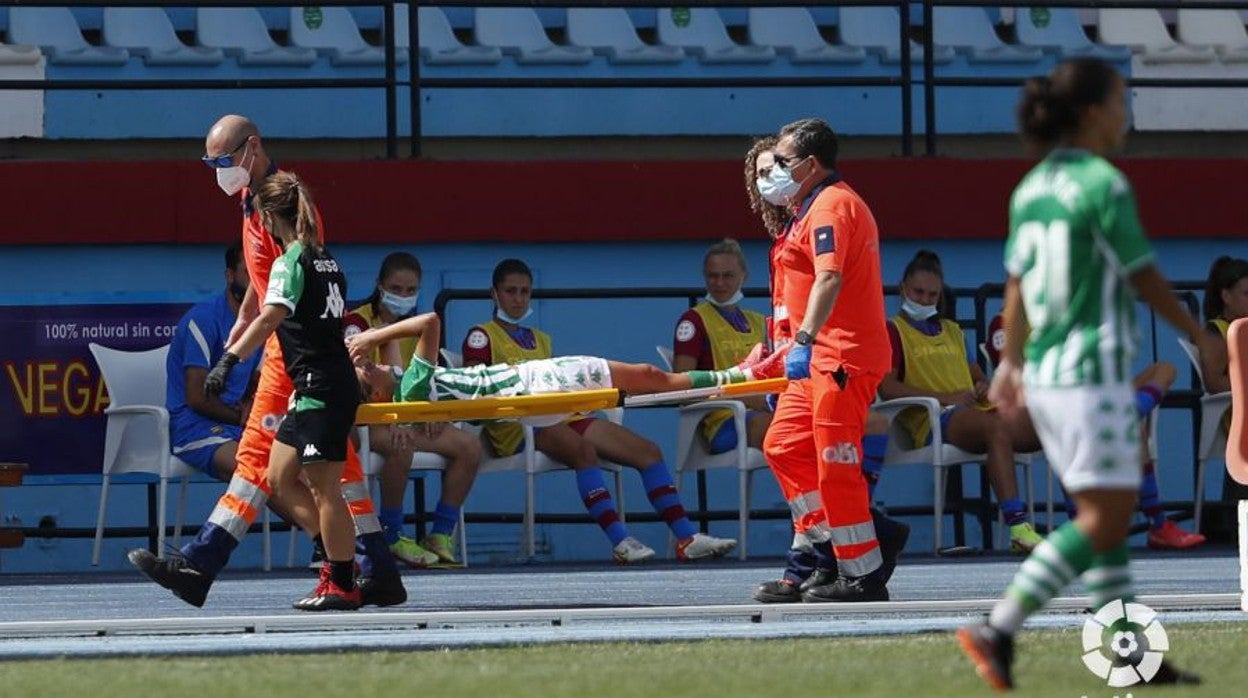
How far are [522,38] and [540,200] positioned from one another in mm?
4971

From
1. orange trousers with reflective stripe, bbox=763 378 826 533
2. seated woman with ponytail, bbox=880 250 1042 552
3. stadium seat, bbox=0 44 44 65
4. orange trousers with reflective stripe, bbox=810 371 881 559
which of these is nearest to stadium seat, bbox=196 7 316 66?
stadium seat, bbox=0 44 44 65

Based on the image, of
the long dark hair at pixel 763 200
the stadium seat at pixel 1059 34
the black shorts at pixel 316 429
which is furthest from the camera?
the stadium seat at pixel 1059 34

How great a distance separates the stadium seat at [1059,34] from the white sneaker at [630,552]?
750 cm

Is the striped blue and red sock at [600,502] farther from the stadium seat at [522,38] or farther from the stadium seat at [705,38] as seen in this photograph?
the stadium seat at [705,38]

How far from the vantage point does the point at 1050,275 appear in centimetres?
575

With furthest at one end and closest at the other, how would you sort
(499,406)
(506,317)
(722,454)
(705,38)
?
(705,38) < (722,454) < (506,317) < (499,406)

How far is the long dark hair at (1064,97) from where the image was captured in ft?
19.2

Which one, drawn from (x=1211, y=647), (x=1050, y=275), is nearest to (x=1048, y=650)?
(x=1211, y=647)

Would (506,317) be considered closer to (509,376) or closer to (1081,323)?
(509,376)

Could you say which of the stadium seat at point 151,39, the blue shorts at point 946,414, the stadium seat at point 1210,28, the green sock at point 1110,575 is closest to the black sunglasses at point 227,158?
the green sock at point 1110,575

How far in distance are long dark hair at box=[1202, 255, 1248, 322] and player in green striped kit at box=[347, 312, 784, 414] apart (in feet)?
12.8

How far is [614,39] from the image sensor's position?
18.1 metres

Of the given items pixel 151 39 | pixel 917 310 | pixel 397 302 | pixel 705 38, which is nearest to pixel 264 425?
pixel 397 302

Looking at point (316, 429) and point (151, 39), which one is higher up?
point (151, 39)
